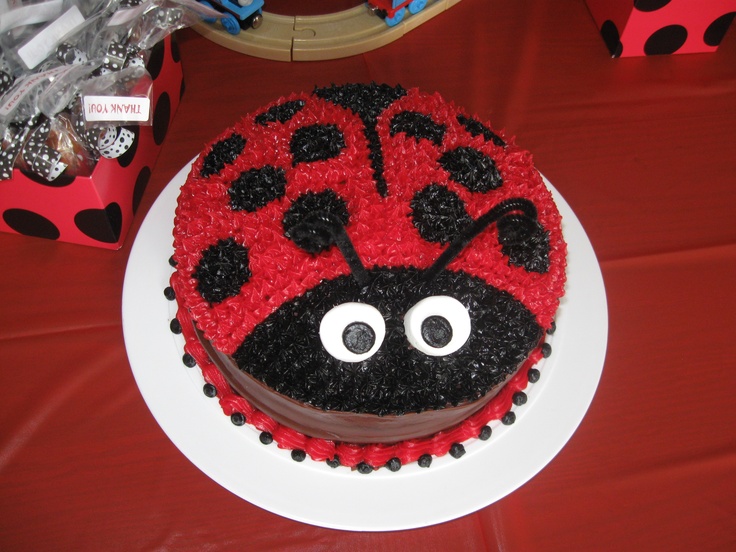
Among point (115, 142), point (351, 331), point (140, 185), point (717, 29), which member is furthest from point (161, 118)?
point (717, 29)

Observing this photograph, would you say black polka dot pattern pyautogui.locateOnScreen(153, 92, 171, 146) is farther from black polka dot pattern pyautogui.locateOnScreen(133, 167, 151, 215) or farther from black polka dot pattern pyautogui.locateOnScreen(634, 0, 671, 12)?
black polka dot pattern pyautogui.locateOnScreen(634, 0, 671, 12)

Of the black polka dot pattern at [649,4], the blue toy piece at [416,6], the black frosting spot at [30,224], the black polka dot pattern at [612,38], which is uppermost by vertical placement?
the black polka dot pattern at [649,4]

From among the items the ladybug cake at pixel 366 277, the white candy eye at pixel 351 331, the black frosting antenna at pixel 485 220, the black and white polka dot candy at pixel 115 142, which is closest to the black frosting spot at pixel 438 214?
the ladybug cake at pixel 366 277

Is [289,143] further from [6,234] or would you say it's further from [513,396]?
[6,234]

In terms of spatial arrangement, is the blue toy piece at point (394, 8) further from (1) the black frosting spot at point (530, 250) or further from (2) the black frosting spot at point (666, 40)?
(1) the black frosting spot at point (530, 250)

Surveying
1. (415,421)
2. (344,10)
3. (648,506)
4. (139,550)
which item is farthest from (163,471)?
(344,10)

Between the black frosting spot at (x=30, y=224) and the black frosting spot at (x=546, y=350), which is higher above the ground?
the black frosting spot at (x=546, y=350)
